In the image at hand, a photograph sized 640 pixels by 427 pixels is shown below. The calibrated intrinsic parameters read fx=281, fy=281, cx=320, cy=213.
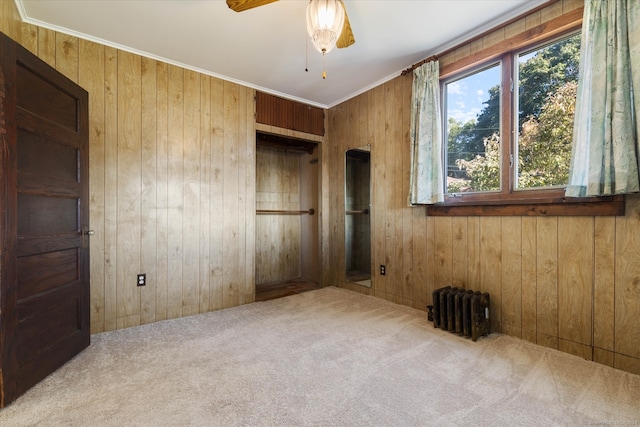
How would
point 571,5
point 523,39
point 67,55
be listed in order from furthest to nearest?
point 67,55
point 523,39
point 571,5

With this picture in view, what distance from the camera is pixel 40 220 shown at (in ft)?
6.08

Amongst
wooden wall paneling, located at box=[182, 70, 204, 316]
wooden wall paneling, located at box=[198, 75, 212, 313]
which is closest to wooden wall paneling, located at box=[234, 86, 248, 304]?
wooden wall paneling, located at box=[198, 75, 212, 313]

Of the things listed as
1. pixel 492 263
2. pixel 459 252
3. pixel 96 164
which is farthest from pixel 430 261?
pixel 96 164

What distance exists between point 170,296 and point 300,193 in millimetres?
2557

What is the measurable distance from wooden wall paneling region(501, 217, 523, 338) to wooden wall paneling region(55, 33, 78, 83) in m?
3.92

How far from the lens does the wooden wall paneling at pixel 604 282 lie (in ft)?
6.03

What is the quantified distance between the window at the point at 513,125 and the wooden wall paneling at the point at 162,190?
2827mm

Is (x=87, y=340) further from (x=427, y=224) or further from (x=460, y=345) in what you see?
(x=427, y=224)

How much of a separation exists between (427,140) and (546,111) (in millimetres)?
913

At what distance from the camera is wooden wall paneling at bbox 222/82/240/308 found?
3238mm

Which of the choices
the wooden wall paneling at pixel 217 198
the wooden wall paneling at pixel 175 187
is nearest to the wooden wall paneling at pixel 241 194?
the wooden wall paneling at pixel 217 198

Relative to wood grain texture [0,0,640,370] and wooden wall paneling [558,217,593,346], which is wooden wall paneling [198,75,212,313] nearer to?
wood grain texture [0,0,640,370]

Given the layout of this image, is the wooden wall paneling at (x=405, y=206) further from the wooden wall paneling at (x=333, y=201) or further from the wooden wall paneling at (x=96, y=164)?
the wooden wall paneling at (x=96, y=164)

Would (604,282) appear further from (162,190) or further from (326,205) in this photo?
(162,190)
